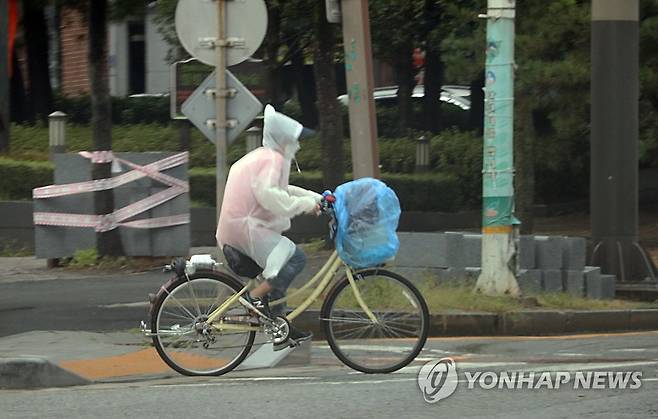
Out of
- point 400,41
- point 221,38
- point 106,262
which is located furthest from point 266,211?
point 400,41

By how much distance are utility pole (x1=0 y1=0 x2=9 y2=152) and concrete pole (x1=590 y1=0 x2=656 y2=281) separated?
38.9ft

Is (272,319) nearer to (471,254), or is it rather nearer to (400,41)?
(471,254)

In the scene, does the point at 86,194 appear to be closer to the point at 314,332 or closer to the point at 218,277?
the point at 314,332

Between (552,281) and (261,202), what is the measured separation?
537 cm

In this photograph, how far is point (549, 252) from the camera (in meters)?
13.0

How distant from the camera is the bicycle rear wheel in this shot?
28.1 feet

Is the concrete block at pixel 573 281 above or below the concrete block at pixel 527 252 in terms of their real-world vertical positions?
below

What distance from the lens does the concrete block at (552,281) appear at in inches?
511

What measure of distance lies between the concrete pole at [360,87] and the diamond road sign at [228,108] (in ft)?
7.65

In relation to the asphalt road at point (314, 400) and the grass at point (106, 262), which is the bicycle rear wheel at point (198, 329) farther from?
the grass at point (106, 262)

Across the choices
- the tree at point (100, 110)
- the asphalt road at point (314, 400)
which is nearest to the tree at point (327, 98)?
the tree at point (100, 110)

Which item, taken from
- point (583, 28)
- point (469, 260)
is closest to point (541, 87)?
point (583, 28)

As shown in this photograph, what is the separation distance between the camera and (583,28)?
736 inches

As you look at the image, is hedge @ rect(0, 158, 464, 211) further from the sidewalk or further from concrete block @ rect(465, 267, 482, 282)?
concrete block @ rect(465, 267, 482, 282)
